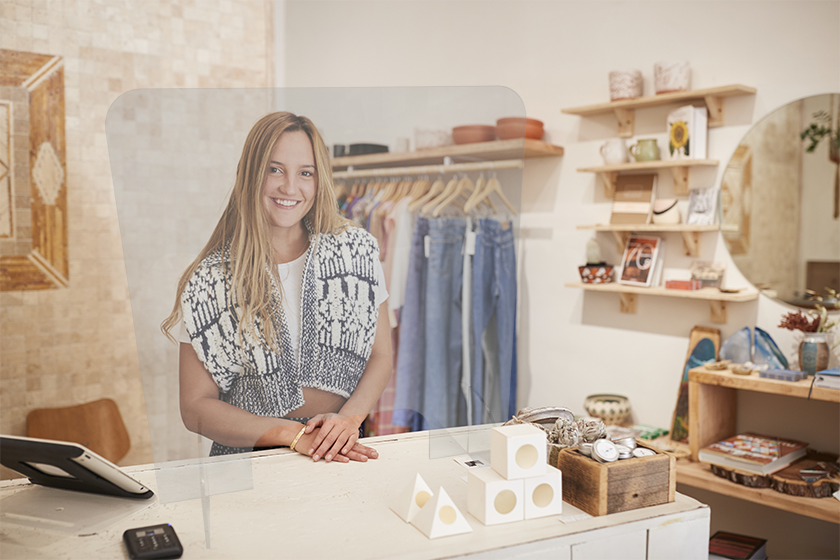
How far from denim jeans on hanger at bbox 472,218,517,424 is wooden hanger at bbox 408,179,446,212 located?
0.14m

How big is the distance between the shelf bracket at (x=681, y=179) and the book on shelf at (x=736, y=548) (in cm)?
130

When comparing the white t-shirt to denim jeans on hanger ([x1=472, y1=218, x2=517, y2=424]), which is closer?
the white t-shirt

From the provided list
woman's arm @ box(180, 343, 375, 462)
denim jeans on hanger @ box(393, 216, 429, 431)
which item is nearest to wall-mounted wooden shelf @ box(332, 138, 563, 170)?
denim jeans on hanger @ box(393, 216, 429, 431)

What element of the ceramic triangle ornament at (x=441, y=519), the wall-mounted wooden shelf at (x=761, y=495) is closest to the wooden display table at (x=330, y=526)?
the ceramic triangle ornament at (x=441, y=519)

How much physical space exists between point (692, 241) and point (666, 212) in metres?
0.16

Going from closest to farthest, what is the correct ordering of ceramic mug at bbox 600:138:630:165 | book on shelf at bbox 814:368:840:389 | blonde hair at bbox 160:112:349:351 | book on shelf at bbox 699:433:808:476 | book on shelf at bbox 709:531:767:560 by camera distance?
blonde hair at bbox 160:112:349:351 < book on shelf at bbox 709:531:767:560 < book on shelf at bbox 814:368:840:389 < book on shelf at bbox 699:433:808:476 < ceramic mug at bbox 600:138:630:165

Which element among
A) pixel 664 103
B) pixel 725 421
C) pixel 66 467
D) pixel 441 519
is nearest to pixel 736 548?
pixel 725 421

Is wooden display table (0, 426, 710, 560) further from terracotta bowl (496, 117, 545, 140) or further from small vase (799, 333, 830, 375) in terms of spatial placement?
small vase (799, 333, 830, 375)

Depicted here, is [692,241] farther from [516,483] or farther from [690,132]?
[516,483]

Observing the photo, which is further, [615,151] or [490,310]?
[615,151]

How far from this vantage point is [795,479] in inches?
78.2

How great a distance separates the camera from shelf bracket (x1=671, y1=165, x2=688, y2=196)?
246 centimetres

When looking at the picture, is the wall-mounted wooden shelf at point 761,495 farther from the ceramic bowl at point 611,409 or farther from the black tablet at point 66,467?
the black tablet at point 66,467

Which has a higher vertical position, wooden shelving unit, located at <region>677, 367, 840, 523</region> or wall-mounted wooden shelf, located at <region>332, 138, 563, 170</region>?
wall-mounted wooden shelf, located at <region>332, 138, 563, 170</region>
